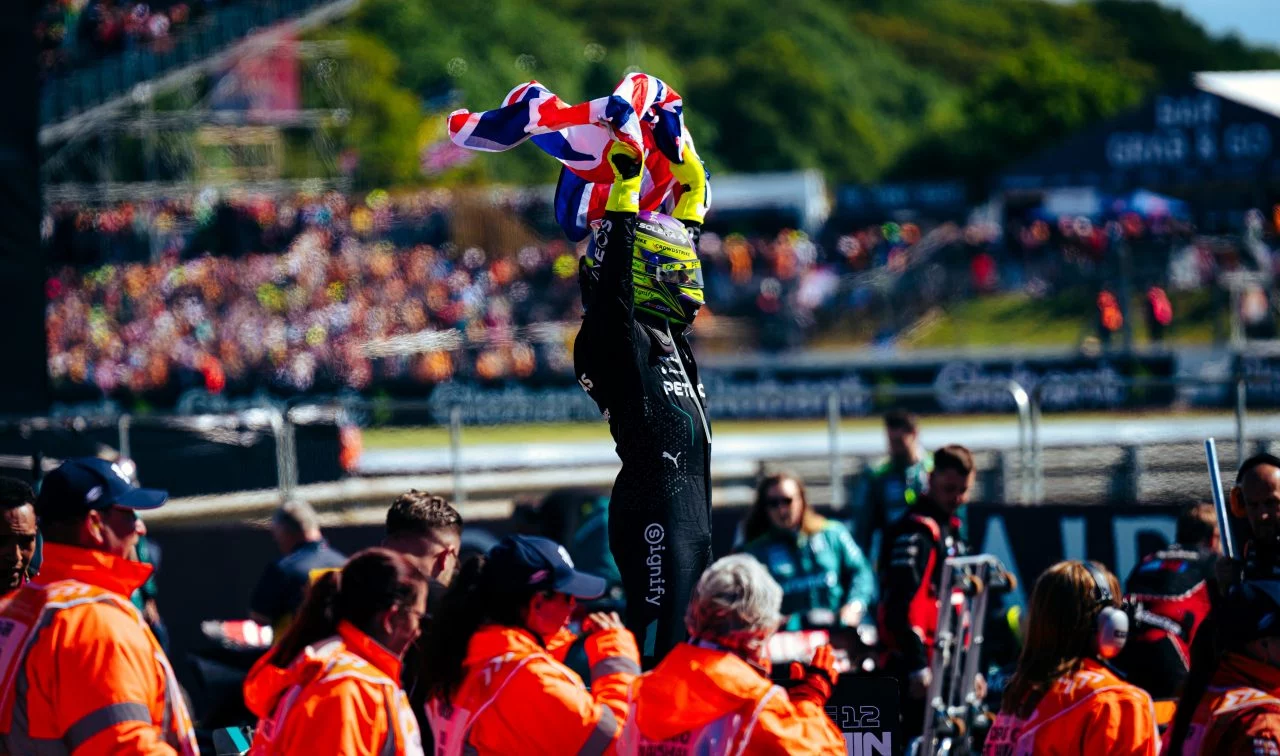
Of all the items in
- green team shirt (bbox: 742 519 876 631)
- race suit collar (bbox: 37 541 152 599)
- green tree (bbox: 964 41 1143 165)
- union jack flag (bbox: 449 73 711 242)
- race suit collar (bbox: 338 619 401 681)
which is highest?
green tree (bbox: 964 41 1143 165)

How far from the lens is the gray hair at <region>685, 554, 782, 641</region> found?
4078 mm

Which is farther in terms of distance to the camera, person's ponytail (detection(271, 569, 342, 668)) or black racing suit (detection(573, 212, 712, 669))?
black racing suit (detection(573, 212, 712, 669))

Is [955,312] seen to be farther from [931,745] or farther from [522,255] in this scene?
[931,745]

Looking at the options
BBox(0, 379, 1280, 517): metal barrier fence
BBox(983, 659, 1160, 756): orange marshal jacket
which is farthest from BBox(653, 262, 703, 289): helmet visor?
BBox(0, 379, 1280, 517): metal barrier fence

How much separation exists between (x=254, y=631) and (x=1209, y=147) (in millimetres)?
30150

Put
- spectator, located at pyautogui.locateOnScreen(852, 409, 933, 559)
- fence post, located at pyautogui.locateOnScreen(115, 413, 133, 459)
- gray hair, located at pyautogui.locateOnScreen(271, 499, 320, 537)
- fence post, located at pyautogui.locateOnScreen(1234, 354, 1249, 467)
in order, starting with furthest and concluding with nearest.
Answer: fence post, located at pyautogui.locateOnScreen(115, 413, 133, 459) < fence post, located at pyautogui.locateOnScreen(1234, 354, 1249, 467) < spectator, located at pyautogui.locateOnScreen(852, 409, 933, 559) < gray hair, located at pyautogui.locateOnScreen(271, 499, 320, 537)

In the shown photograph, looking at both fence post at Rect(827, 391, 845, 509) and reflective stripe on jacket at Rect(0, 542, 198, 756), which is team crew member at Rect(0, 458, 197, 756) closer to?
reflective stripe on jacket at Rect(0, 542, 198, 756)

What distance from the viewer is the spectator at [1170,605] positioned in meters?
6.21

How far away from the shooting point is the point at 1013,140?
72.8 metres

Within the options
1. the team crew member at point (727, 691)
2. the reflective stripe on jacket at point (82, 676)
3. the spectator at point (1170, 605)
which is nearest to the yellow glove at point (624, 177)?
the team crew member at point (727, 691)

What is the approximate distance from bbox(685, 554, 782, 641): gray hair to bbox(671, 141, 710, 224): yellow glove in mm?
1248

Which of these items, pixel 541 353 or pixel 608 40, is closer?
pixel 541 353

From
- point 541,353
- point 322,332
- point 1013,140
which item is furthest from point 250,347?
point 1013,140

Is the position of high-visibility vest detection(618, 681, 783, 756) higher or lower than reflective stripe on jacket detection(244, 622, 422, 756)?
lower
